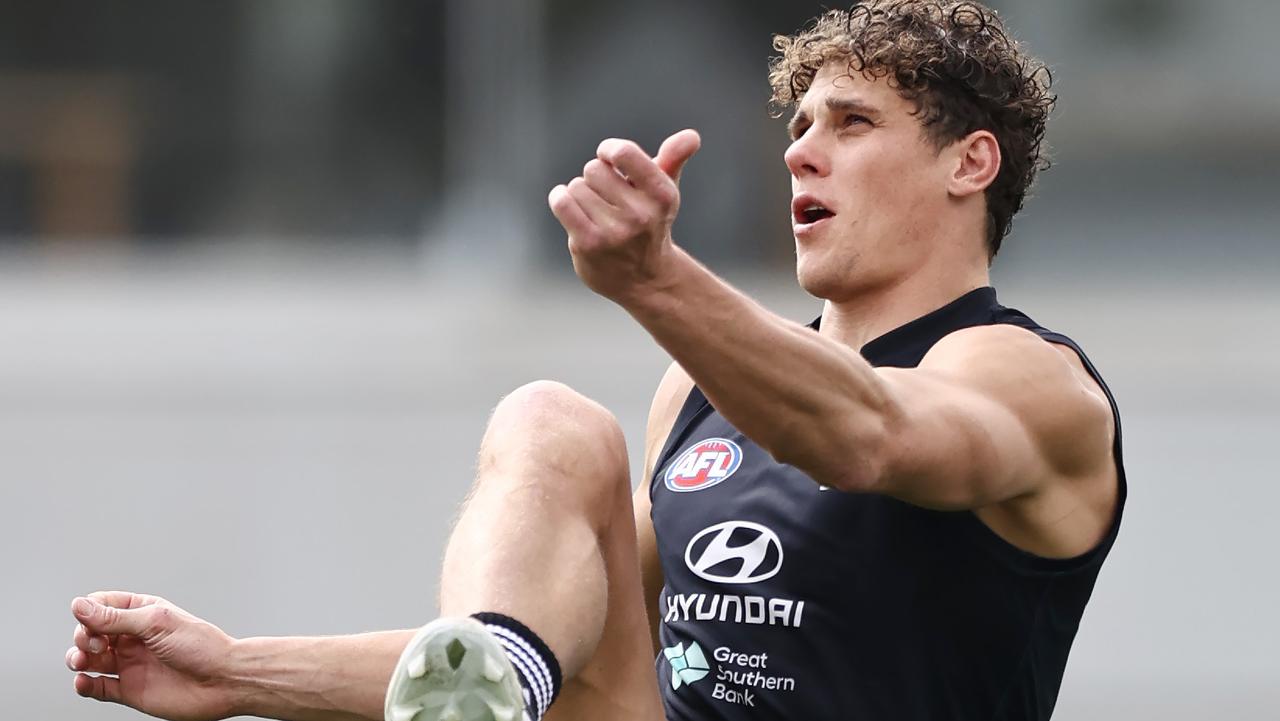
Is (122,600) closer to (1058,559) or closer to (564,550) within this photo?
(564,550)

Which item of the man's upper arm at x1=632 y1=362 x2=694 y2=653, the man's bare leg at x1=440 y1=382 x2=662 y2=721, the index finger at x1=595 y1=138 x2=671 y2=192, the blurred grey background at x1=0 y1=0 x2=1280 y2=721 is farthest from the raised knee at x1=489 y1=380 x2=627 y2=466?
the blurred grey background at x1=0 y1=0 x2=1280 y2=721

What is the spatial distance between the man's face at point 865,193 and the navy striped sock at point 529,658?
897 mm

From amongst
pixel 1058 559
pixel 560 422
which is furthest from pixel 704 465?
pixel 1058 559

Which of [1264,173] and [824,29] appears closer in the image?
[824,29]

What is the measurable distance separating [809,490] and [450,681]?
2.96 ft

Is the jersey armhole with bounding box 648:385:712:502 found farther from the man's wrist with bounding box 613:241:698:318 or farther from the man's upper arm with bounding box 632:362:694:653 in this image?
the man's wrist with bounding box 613:241:698:318

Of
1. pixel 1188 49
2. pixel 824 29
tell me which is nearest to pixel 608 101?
pixel 1188 49

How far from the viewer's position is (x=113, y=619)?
2.86 metres

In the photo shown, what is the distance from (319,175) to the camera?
745 cm

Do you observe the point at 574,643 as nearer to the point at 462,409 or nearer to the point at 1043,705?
the point at 1043,705

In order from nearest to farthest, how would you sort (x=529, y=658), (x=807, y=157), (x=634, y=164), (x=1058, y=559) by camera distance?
(x=634, y=164) < (x=529, y=658) < (x=1058, y=559) < (x=807, y=157)

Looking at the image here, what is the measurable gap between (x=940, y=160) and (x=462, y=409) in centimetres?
398

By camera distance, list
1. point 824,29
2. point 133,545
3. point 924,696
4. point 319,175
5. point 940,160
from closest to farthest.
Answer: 1. point 924,696
2. point 940,160
3. point 824,29
4. point 133,545
5. point 319,175

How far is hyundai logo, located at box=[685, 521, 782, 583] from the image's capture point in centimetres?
306
